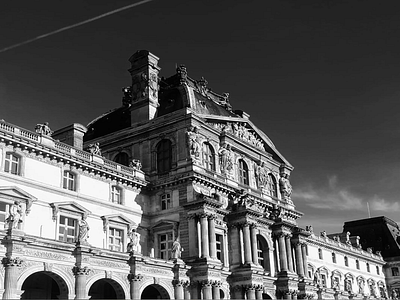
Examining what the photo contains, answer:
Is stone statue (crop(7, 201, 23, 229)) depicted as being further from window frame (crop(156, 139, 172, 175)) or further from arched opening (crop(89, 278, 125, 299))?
window frame (crop(156, 139, 172, 175))

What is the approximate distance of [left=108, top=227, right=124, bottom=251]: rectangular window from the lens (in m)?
39.5

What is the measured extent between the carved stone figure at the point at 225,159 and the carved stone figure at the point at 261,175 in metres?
4.91

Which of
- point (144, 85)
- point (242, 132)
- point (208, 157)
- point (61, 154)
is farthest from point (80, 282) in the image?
point (242, 132)

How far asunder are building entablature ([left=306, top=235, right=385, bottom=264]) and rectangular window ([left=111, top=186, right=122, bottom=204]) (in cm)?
2955

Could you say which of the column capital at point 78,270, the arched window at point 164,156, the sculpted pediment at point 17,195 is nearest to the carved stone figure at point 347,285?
the arched window at point 164,156

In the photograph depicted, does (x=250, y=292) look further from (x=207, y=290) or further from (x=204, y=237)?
(x=204, y=237)

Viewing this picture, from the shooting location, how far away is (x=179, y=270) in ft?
126

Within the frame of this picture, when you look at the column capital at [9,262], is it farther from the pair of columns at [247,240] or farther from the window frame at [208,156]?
the window frame at [208,156]

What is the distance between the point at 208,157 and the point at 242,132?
667 cm

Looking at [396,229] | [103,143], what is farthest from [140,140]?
[396,229]

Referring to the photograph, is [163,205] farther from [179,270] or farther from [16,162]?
[16,162]

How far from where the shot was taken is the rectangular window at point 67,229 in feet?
118

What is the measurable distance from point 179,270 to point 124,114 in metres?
19.8

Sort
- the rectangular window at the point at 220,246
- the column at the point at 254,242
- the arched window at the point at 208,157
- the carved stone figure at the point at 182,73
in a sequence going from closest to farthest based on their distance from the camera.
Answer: the rectangular window at the point at 220,246 → the column at the point at 254,242 → the arched window at the point at 208,157 → the carved stone figure at the point at 182,73
